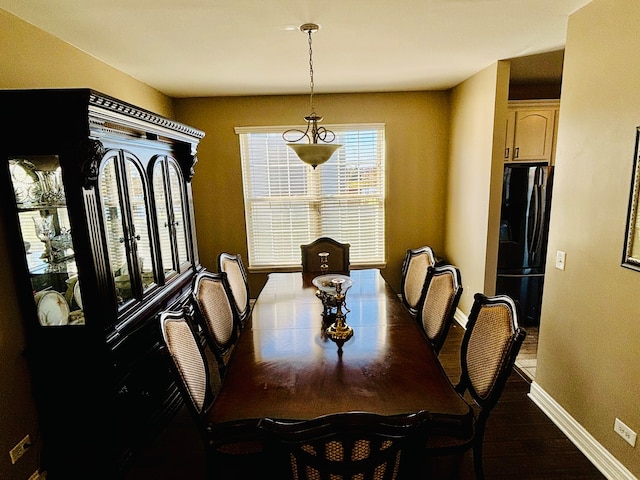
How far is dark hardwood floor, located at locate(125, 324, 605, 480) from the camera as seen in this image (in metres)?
2.02

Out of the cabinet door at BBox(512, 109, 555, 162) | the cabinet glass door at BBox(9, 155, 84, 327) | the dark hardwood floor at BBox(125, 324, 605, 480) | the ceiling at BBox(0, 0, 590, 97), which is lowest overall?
the dark hardwood floor at BBox(125, 324, 605, 480)

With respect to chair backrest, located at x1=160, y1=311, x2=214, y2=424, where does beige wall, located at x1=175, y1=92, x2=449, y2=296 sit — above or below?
above

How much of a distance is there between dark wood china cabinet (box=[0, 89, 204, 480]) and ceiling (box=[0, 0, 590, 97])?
586 millimetres

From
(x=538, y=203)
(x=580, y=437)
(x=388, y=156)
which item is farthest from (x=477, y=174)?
(x=580, y=437)

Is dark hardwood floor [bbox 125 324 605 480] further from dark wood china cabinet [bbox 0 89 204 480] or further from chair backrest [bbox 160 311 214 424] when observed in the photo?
chair backrest [bbox 160 311 214 424]

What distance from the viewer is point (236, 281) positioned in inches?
120

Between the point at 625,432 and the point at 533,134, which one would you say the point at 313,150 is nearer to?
the point at 625,432

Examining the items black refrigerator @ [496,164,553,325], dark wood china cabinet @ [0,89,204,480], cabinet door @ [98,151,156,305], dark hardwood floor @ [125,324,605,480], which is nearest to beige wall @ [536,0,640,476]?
dark hardwood floor @ [125,324,605,480]

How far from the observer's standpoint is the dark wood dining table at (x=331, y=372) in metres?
1.50

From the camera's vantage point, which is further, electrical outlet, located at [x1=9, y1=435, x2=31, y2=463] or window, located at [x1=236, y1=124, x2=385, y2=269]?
window, located at [x1=236, y1=124, x2=385, y2=269]

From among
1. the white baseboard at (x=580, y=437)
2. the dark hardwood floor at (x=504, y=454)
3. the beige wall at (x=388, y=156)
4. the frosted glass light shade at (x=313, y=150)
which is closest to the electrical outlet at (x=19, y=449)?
the dark hardwood floor at (x=504, y=454)

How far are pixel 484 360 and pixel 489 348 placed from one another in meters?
0.07

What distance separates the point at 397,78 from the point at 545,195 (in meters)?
1.89

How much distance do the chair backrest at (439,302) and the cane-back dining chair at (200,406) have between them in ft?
4.26
